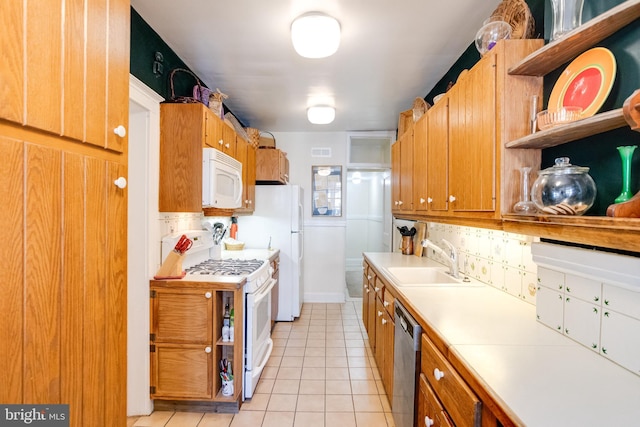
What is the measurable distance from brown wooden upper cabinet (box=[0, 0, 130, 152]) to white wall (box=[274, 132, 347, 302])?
11.6ft

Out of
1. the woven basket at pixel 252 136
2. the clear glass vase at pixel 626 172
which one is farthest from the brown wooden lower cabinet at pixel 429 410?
the woven basket at pixel 252 136

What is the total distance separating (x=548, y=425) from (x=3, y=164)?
57.2 inches

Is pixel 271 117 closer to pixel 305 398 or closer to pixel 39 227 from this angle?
pixel 305 398

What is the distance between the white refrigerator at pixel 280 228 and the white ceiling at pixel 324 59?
41.0 inches

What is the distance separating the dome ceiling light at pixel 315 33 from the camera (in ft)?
6.06

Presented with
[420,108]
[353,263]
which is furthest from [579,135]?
[353,263]

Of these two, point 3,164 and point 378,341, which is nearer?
point 3,164

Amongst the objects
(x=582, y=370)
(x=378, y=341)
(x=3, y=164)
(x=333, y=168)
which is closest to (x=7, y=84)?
(x=3, y=164)

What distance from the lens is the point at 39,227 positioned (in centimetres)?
87

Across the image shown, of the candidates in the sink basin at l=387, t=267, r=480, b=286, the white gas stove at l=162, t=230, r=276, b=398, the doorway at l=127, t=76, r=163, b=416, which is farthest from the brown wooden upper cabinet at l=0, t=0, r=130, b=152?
the sink basin at l=387, t=267, r=480, b=286

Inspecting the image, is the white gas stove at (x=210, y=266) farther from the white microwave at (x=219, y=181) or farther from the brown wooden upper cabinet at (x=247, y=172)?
the brown wooden upper cabinet at (x=247, y=172)

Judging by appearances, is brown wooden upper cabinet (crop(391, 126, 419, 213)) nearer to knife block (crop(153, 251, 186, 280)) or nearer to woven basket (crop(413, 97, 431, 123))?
woven basket (crop(413, 97, 431, 123))

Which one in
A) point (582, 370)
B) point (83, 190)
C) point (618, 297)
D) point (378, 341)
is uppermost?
point (83, 190)

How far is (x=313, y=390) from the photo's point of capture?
2439 millimetres
